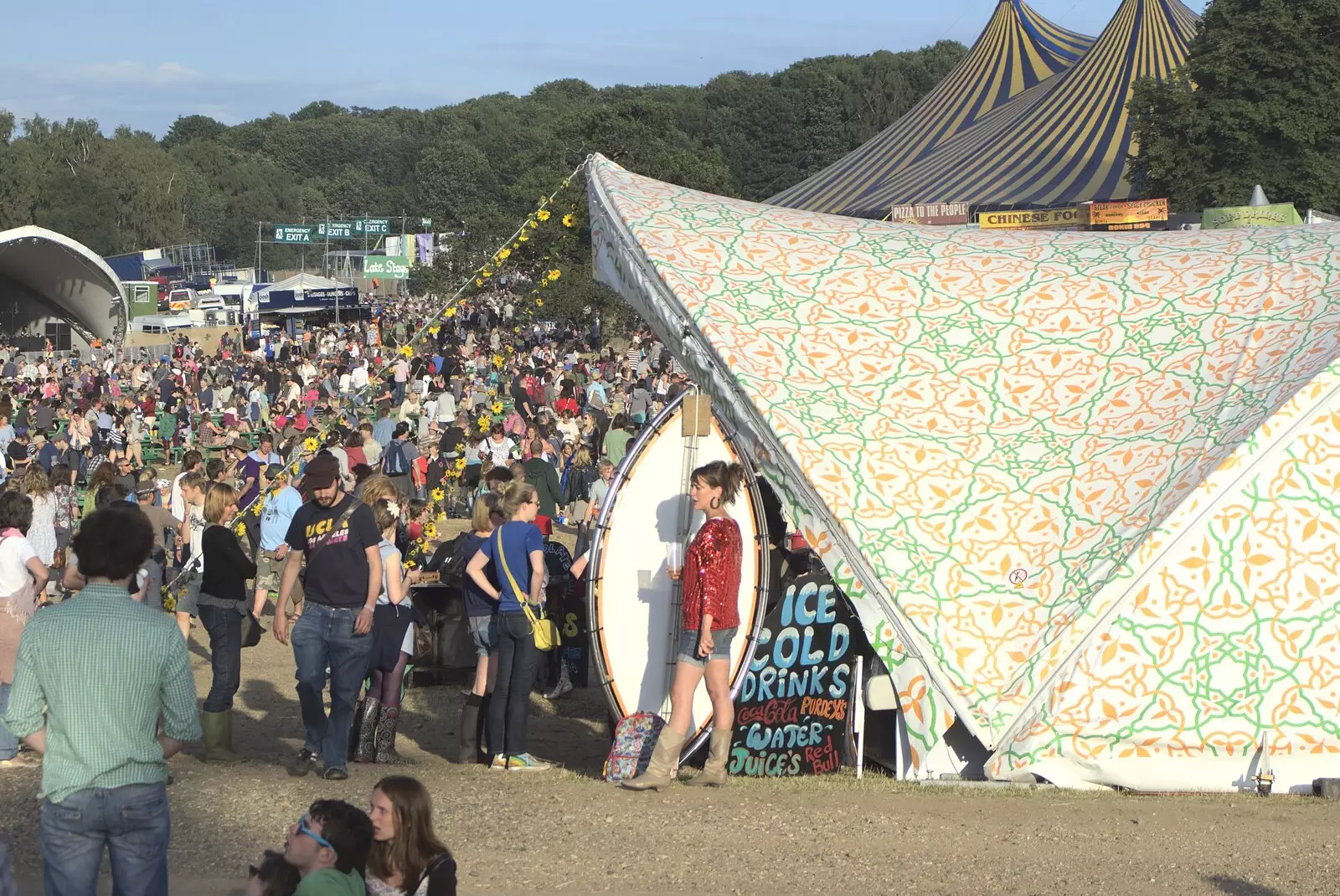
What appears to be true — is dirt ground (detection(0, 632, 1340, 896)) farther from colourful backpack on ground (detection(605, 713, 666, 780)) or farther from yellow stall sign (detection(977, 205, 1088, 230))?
yellow stall sign (detection(977, 205, 1088, 230))

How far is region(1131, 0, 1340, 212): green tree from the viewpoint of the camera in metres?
31.0

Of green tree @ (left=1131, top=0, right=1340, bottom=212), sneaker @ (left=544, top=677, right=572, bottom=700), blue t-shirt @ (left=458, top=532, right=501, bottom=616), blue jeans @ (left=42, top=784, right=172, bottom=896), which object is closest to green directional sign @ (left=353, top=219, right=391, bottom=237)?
green tree @ (left=1131, top=0, right=1340, bottom=212)

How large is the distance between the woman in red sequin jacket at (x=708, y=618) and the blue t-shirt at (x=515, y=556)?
2.96ft

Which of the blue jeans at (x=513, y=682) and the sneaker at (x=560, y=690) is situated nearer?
the blue jeans at (x=513, y=682)

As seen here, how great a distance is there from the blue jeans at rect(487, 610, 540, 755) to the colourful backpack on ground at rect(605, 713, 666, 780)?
533mm

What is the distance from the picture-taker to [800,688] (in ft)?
24.8

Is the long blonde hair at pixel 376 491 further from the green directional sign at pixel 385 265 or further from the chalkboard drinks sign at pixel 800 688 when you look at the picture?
the green directional sign at pixel 385 265

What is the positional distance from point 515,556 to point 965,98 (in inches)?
1565

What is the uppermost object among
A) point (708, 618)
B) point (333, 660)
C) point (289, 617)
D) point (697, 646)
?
point (708, 618)

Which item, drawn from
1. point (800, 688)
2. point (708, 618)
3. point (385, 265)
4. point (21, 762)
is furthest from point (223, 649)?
point (385, 265)

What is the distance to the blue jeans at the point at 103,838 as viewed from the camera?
12.4 ft

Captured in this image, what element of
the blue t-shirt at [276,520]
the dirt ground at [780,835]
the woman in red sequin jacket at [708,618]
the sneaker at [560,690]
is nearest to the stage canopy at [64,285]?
the blue t-shirt at [276,520]

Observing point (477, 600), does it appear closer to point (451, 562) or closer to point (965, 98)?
point (451, 562)

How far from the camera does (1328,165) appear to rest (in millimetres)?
30859
